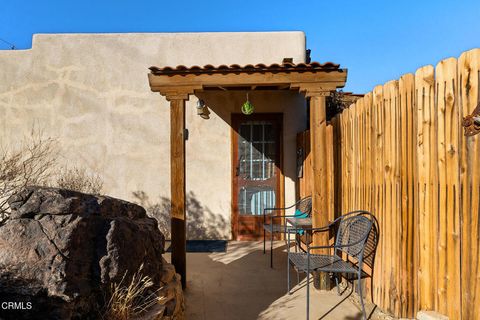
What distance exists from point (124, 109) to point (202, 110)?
183cm

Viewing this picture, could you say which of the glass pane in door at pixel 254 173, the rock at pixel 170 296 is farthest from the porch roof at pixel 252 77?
the glass pane in door at pixel 254 173

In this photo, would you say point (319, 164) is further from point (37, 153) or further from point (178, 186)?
point (37, 153)

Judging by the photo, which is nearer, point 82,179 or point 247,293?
point 247,293

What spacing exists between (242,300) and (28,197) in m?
Result: 2.33

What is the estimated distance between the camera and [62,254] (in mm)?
2309

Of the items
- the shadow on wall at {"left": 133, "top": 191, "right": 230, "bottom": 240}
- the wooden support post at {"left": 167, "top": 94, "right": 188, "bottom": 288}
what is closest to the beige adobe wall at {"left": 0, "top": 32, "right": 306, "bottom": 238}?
the shadow on wall at {"left": 133, "top": 191, "right": 230, "bottom": 240}

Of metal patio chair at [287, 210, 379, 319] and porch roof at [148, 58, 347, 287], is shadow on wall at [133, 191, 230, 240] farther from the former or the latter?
metal patio chair at [287, 210, 379, 319]

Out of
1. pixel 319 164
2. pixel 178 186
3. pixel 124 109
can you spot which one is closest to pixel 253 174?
pixel 319 164

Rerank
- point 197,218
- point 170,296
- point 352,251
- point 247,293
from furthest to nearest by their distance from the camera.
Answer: point 197,218, point 247,293, point 352,251, point 170,296

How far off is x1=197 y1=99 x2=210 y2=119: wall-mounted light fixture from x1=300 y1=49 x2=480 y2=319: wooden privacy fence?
2890 millimetres

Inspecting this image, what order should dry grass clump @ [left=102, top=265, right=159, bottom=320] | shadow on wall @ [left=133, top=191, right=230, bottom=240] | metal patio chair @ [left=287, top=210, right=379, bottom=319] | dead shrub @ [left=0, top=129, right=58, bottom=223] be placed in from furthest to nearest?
shadow on wall @ [left=133, top=191, right=230, bottom=240] → dead shrub @ [left=0, top=129, right=58, bottom=223] → metal patio chair @ [left=287, top=210, right=379, bottom=319] → dry grass clump @ [left=102, top=265, right=159, bottom=320]

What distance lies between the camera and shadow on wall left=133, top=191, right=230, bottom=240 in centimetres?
629

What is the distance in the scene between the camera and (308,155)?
→ 548 centimetres

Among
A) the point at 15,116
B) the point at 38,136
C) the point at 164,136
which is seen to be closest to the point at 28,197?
the point at 164,136
